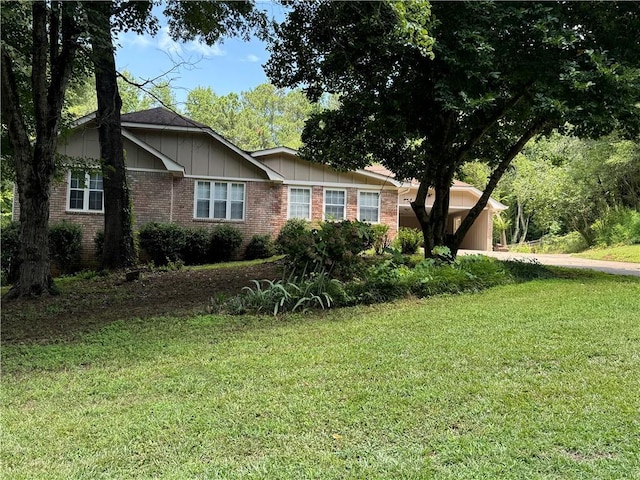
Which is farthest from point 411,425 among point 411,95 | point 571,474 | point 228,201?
point 228,201

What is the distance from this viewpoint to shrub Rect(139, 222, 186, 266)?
13773 millimetres

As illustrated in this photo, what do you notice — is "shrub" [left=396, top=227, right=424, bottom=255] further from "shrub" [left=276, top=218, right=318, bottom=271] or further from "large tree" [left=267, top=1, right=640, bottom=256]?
"shrub" [left=276, top=218, right=318, bottom=271]

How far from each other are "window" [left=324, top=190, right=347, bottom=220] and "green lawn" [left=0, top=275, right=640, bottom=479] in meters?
12.5

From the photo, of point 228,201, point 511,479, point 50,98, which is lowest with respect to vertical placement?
point 511,479

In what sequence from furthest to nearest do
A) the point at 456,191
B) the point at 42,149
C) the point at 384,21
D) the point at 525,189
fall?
the point at 525,189
the point at 456,191
the point at 42,149
the point at 384,21

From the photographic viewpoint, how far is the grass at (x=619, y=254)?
16734 millimetres

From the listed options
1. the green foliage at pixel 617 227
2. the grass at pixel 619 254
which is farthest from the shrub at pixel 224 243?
the green foliage at pixel 617 227

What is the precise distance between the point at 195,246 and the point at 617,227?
1918 centimetres

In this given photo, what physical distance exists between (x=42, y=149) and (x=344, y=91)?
6312 millimetres

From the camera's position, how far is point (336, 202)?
58.2 ft

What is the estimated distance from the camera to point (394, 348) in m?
4.29

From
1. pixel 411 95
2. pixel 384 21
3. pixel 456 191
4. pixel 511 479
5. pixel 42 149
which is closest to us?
pixel 511 479

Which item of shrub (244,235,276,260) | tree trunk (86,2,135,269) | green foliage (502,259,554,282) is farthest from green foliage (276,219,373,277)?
shrub (244,235,276,260)

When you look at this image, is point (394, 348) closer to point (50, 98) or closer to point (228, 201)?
point (50, 98)
